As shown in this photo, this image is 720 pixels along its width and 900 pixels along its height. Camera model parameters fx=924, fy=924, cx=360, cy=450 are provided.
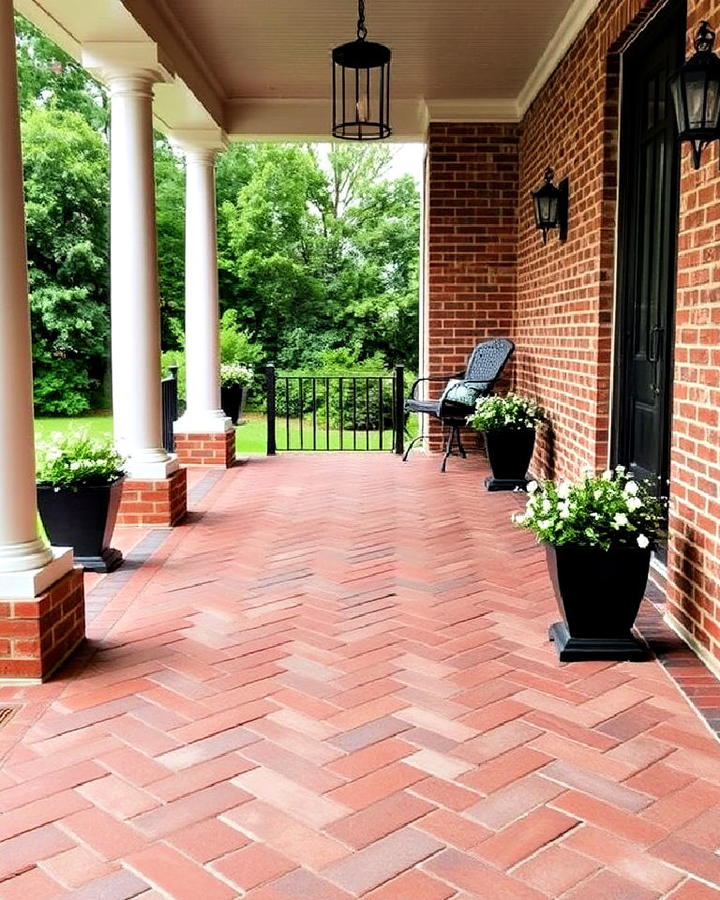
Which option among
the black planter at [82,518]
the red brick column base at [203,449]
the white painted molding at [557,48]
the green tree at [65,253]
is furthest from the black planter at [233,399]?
the green tree at [65,253]

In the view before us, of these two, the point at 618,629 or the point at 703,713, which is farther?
the point at 618,629

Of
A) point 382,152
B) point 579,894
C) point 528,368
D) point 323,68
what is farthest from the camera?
point 382,152

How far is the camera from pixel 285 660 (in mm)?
3055

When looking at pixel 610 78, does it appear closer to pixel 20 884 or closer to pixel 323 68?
pixel 323 68

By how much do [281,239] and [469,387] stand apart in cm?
1030

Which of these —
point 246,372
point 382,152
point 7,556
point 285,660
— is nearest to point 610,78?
Answer: point 285,660

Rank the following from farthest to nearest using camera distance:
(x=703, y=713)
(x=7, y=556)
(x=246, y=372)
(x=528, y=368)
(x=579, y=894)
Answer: (x=246, y=372) < (x=528, y=368) < (x=7, y=556) < (x=703, y=713) < (x=579, y=894)

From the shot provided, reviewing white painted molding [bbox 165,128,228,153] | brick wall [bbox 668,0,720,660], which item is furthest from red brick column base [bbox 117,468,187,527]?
white painted molding [bbox 165,128,228,153]

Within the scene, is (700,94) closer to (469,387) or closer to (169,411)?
(469,387)

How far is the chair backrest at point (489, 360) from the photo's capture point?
23.9 feet

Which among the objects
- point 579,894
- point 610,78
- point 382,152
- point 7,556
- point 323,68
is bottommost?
point 579,894

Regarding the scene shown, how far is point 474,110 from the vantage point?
7770mm

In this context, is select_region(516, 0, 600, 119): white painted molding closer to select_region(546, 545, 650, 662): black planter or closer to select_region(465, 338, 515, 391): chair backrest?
select_region(465, 338, 515, 391): chair backrest

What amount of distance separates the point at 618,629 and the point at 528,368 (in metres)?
4.46
